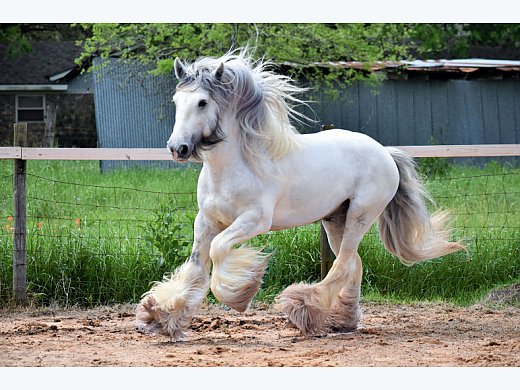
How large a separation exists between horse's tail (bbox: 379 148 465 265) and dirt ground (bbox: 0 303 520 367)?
0.58 metres

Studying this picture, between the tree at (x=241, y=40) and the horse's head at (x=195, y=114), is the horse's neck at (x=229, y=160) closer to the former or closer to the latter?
the horse's head at (x=195, y=114)

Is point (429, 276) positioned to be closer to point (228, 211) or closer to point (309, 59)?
point (228, 211)

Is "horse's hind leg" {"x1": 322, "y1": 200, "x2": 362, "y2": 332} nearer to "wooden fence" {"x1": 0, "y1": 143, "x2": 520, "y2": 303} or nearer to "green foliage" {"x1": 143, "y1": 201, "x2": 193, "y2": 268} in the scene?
"wooden fence" {"x1": 0, "y1": 143, "x2": 520, "y2": 303}

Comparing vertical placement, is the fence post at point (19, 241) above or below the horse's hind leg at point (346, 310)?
above

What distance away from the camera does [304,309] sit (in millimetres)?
5793

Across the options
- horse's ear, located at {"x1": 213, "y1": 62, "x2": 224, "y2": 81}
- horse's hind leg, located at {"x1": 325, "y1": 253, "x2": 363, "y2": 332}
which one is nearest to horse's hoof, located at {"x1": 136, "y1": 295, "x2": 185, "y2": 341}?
horse's hind leg, located at {"x1": 325, "y1": 253, "x2": 363, "y2": 332}

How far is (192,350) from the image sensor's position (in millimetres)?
5184

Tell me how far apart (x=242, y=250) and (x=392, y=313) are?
2.16 m

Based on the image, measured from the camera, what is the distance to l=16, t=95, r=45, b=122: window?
2462 centimetres

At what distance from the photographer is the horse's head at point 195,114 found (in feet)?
16.3

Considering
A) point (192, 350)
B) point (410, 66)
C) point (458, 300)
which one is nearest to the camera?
point (192, 350)

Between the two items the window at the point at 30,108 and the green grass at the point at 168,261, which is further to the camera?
the window at the point at 30,108

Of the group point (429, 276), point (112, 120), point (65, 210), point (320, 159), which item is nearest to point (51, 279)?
A: point (65, 210)

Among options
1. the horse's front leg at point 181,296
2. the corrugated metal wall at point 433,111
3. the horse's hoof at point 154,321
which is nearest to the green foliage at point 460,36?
the corrugated metal wall at point 433,111
